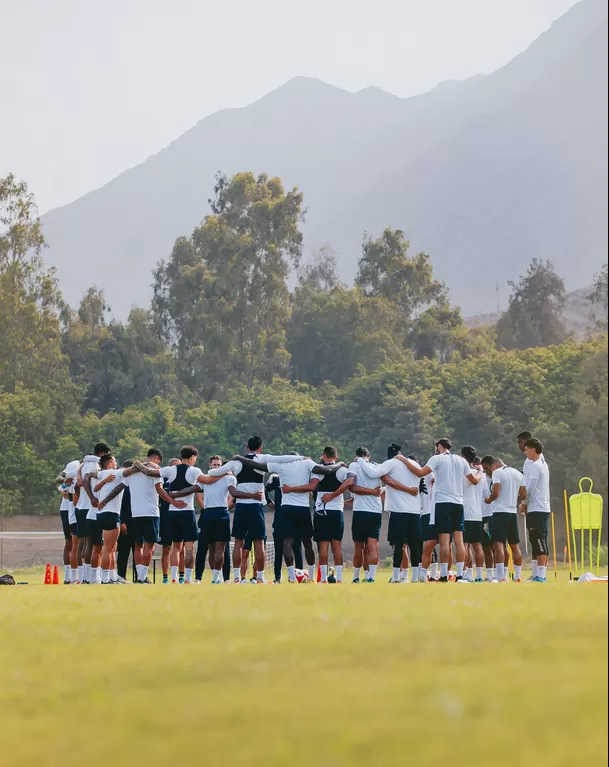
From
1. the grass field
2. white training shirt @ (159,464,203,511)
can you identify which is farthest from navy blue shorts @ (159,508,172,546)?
the grass field

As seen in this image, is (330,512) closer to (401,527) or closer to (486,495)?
(401,527)

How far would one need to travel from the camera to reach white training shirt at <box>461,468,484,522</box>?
785 inches

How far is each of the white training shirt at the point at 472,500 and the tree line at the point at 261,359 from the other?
83.8ft

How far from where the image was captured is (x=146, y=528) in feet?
65.9

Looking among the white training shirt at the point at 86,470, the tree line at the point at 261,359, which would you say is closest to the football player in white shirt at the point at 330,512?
the white training shirt at the point at 86,470

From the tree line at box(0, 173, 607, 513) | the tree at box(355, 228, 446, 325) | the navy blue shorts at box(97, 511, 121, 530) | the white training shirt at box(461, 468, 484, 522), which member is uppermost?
the tree at box(355, 228, 446, 325)

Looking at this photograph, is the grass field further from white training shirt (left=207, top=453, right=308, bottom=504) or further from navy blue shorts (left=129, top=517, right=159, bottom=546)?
navy blue shorts (left=129, top=517, right=159, bottom=546)

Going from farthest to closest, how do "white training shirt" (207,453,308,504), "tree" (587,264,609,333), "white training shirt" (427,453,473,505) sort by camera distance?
"white training shirt" (207,453,308,504), "white training shirt" (427,453,473,505), "tree" (587,264,609,333)

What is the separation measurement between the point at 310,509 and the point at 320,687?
1394cm

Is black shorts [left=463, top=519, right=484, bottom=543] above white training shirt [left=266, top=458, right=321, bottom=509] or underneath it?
underneath

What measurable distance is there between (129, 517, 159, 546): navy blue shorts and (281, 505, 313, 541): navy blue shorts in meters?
2.01

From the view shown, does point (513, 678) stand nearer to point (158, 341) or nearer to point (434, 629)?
point (434, 629)

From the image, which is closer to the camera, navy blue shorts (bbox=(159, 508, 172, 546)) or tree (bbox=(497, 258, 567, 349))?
navy blue shorts (bbox=(159, 508, 172, 546))

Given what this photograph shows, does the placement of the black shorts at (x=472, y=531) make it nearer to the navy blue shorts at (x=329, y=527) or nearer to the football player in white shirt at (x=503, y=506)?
the football player in white shirt at (x=503, y=506)
